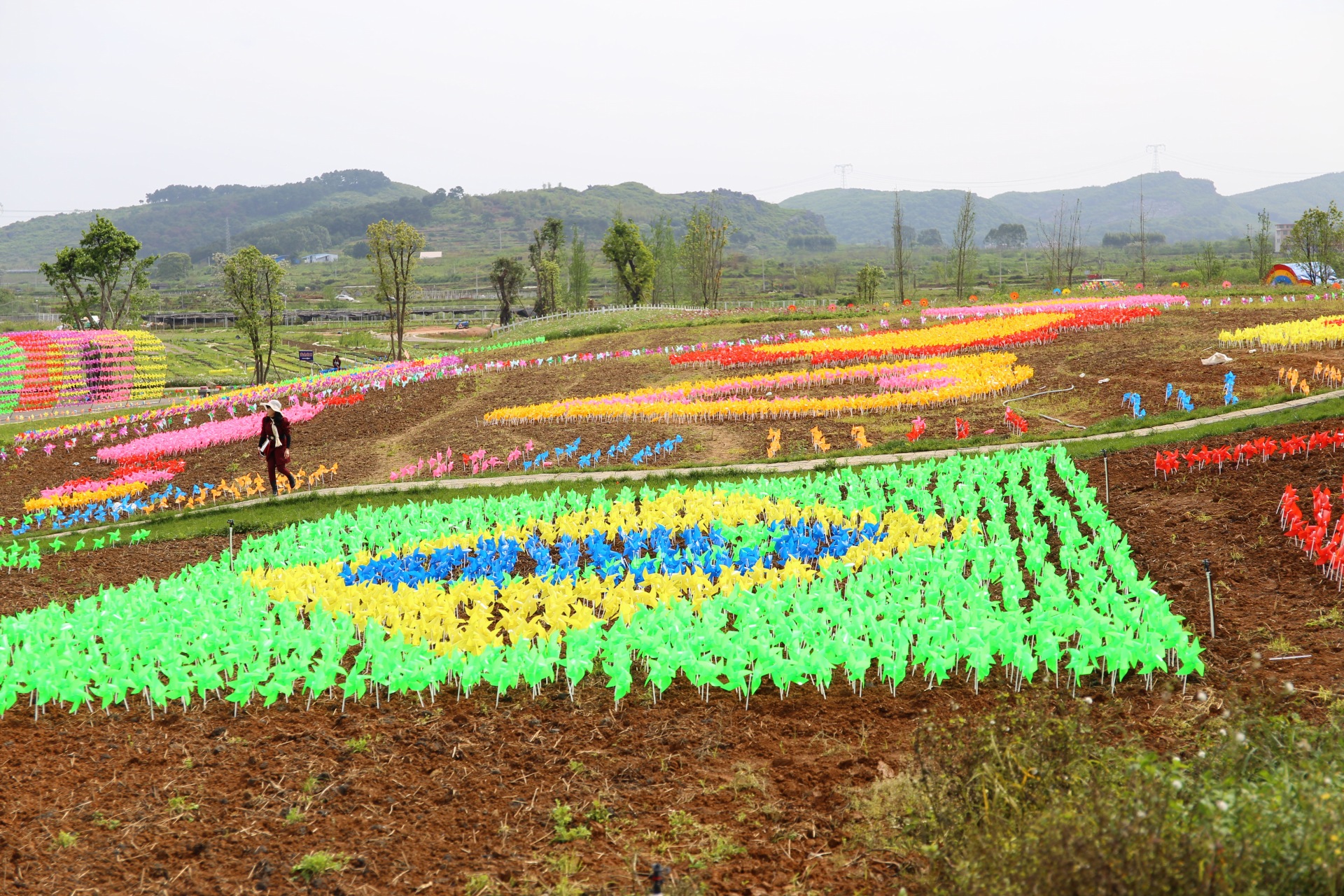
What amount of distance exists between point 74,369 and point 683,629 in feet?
126

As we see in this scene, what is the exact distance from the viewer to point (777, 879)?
4621mm

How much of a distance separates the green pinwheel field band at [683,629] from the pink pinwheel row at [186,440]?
13495mm

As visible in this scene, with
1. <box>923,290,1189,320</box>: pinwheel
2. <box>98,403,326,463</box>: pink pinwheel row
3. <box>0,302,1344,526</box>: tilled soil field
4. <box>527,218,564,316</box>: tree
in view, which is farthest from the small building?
<box>527,218,564,316</box>: tree

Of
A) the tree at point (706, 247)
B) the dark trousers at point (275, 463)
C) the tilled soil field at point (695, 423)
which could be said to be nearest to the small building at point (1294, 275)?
the tilled soil field at point (695, 423)

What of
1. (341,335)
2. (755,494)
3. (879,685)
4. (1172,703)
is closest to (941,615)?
(879,685)

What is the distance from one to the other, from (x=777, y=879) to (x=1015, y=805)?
51.1 inches

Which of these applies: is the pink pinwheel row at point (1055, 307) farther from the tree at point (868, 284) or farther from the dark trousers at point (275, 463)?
the tree at point (868, 284)

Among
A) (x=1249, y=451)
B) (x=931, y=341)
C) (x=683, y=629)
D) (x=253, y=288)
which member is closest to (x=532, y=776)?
(x=683, y=629)

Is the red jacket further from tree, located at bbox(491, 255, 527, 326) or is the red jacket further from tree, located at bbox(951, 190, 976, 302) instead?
tree, located at bbox(491, 255, 527, 326)

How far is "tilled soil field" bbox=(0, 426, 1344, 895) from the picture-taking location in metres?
4.75

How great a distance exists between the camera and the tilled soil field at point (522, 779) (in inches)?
187

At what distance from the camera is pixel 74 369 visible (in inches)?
1439

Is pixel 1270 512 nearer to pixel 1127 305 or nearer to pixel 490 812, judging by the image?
pixel 490 812

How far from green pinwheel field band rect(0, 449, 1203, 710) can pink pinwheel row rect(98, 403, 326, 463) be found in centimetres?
1349
